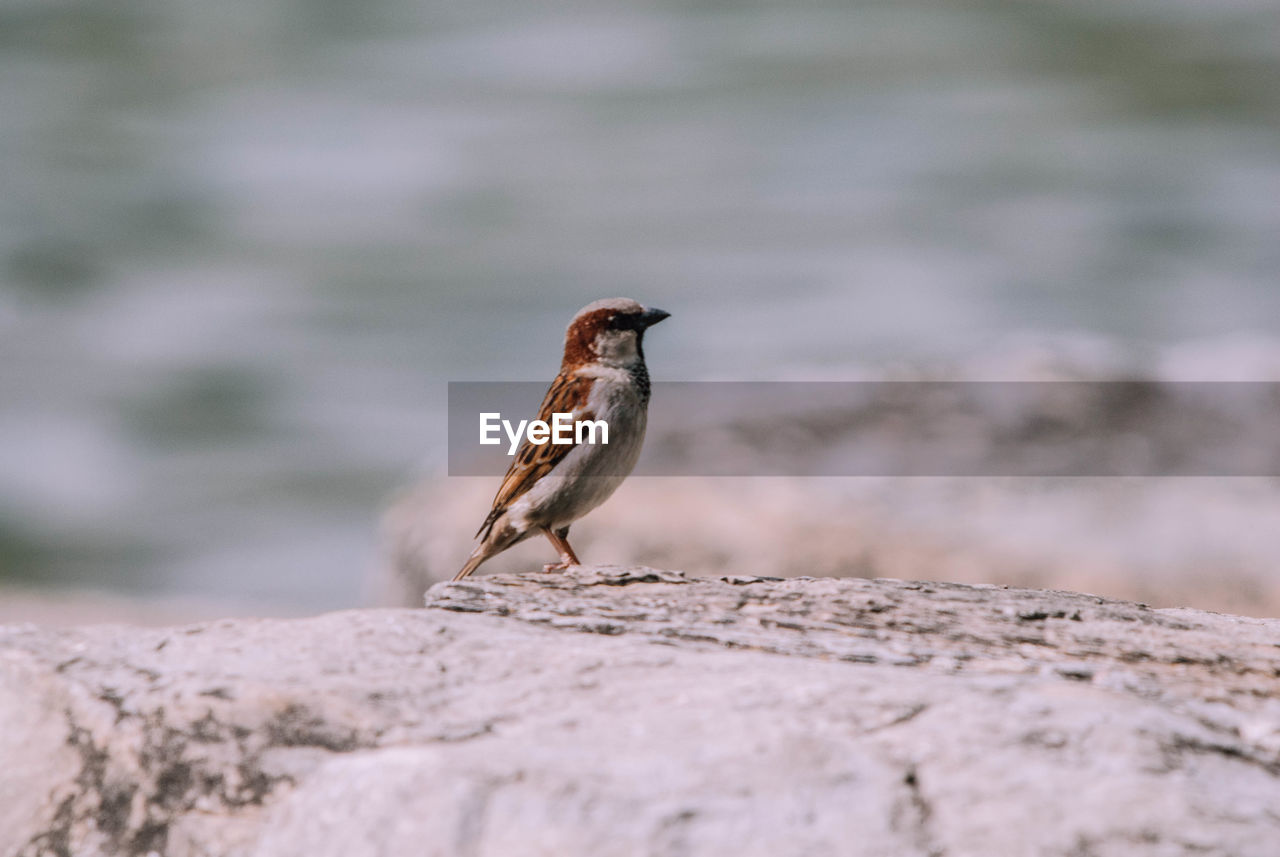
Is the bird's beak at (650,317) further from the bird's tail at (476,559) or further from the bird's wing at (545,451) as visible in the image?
the bird's tail at (476,559)

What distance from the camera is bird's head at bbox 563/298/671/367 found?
176 inches

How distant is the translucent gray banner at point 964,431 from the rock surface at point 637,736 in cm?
435

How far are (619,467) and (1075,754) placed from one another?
207 centimetres

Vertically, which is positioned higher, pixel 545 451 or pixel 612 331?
pixel 612 331

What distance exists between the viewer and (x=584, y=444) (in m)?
4.23

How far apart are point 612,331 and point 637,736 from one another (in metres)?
2.13

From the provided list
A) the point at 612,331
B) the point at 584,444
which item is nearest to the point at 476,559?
the point at 584,444

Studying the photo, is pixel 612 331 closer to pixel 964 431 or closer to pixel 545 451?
pixel 545 451

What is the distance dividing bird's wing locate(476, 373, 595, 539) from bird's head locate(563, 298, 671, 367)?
4.3 inches

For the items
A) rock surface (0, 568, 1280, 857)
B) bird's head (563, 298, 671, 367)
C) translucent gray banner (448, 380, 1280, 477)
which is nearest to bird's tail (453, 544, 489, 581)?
bird's head (563, 298, 671, 367)

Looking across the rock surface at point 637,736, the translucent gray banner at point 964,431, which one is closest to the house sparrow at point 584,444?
the rock surface at point 637,736

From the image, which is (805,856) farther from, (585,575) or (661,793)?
(585,575)

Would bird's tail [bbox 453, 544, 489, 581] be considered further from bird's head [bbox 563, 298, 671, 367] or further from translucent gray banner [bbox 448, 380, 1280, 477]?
translucent gray banner [bbox 448, 380, 1280, 477]

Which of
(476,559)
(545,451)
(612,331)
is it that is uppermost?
(612,331)
